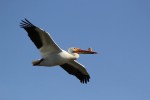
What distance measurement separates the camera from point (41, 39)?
22.5m

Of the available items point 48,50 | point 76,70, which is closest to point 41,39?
point 48,50

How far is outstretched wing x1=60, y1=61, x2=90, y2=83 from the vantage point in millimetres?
24500

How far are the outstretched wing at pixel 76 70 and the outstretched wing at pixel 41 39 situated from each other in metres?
1.80

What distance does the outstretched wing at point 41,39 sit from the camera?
2231cm

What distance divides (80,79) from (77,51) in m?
1.51

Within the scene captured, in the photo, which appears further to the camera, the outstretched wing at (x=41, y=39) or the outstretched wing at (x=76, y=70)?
the outstretched wing at (x=76, y=70)

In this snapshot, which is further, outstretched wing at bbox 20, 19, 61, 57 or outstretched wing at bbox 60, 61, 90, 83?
outstretched wing at bbox 60, 61, 90, 83

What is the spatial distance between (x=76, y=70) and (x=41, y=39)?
288 cm

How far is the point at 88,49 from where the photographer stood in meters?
24.6

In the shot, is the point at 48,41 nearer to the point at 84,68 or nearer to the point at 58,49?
the point at 58,49

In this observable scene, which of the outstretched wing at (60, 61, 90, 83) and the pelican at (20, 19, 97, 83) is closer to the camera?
the pelican at (20, 19, 97, 83)

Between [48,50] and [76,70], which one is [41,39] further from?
[76,70]

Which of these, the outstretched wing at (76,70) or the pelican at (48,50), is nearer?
the pelican at (48,50)

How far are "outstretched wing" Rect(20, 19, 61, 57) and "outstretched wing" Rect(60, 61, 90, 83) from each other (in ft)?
5.89
